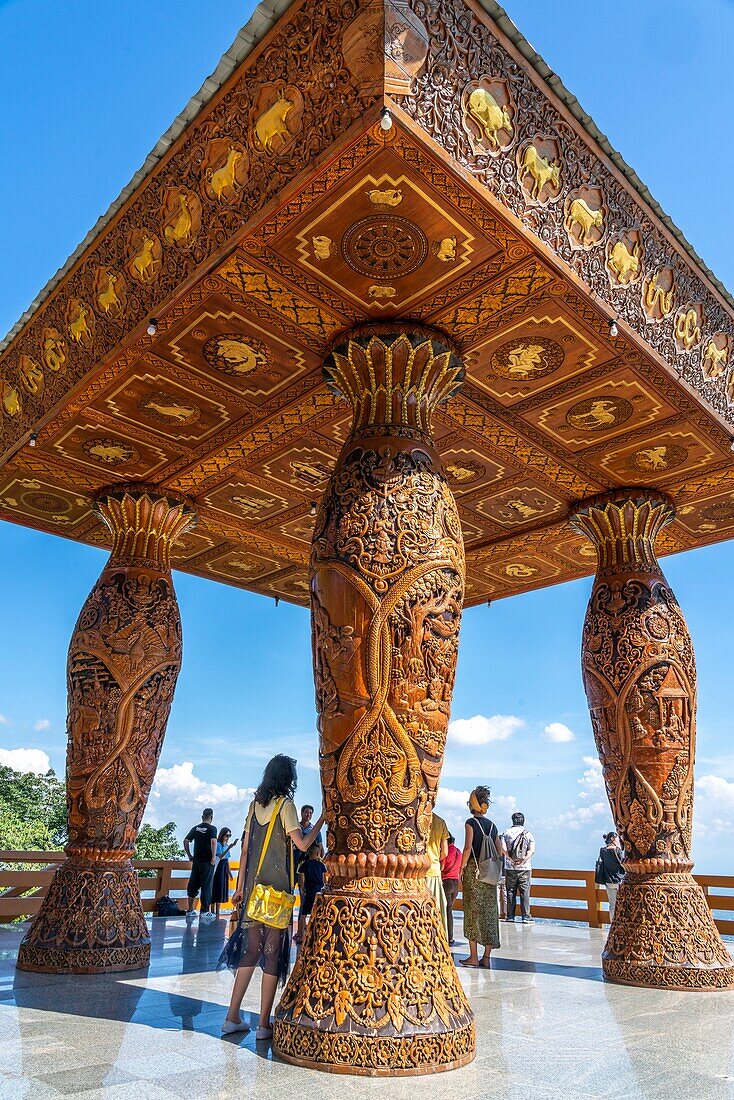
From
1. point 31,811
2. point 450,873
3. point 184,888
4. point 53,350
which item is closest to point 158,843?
point 31,811

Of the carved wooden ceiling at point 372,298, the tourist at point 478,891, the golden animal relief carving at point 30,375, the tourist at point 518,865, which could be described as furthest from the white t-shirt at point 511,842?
the golden animal relief carving at point 30,375

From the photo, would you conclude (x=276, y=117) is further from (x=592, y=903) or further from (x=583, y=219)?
(x=592, y=903)

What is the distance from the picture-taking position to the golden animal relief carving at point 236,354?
16.9 feet

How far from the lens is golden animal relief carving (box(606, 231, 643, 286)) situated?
4957 millimetres

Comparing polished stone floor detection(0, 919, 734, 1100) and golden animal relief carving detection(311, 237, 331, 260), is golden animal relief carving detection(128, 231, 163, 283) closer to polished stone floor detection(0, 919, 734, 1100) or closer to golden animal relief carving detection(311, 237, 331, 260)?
golden animal relief carving detection(311, 237, 331, 260)

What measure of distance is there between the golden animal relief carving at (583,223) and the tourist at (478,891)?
4486mm

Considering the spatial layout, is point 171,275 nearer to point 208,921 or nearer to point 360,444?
point 360,444

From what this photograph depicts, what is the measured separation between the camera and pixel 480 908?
22.3ft

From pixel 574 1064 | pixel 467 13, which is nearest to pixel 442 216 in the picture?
pixel 467 13

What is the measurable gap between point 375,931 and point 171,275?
3.70 meters

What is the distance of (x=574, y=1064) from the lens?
12.1 ft

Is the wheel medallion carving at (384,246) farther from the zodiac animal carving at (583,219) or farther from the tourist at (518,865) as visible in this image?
the tourist at (518,865)

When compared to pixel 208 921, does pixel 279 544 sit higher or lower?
higher

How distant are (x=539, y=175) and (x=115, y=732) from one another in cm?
503
